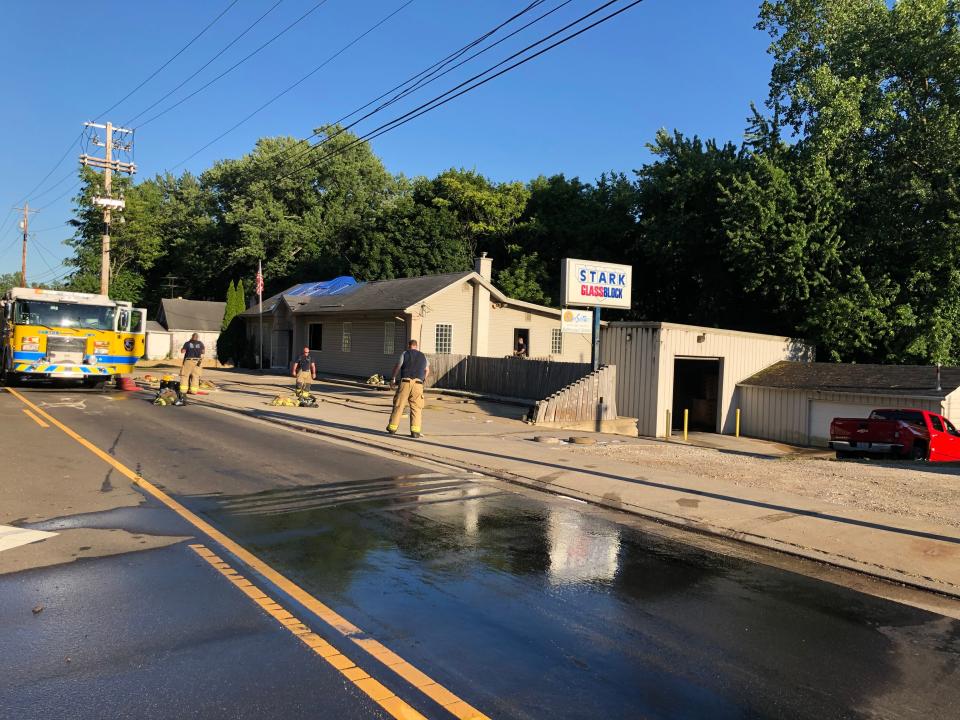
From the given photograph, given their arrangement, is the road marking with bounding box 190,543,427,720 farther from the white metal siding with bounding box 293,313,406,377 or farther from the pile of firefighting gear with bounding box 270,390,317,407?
the white metal siding with bounding box 293,313,406,377

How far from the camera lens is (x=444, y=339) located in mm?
29453

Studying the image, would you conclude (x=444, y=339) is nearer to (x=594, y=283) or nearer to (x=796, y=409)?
(x=594, y=283)

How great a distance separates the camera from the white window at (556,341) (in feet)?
109

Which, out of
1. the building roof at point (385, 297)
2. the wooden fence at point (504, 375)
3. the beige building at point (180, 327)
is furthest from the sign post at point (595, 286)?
the beige building at point (180, 327)

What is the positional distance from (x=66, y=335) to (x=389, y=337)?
38.2 feet

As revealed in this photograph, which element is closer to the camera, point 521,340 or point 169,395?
point 169,395

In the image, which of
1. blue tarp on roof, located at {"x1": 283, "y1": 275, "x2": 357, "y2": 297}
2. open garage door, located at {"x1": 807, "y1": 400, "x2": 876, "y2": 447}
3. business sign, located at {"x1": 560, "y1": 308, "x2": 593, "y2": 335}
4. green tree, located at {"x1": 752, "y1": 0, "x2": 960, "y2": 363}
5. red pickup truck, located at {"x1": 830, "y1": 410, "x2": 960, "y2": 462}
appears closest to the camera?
red pickup truck, located at {"x1": 830, "y1": 410, "x2": 960, "y2": 462}

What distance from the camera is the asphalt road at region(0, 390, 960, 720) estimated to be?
388 cm

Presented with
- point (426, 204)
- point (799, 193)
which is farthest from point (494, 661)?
point (426, 204)

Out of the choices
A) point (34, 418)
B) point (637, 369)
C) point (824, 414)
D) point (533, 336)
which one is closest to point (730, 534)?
point (34, 418)

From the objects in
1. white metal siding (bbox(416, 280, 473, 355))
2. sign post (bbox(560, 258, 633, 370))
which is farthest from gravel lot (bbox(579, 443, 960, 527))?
white metal siding (bbox(416, 280, 473, 355))

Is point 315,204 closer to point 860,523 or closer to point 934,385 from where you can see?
point 934,385

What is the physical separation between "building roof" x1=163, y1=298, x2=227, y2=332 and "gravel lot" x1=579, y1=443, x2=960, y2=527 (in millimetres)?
46604

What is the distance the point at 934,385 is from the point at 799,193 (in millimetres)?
10172
